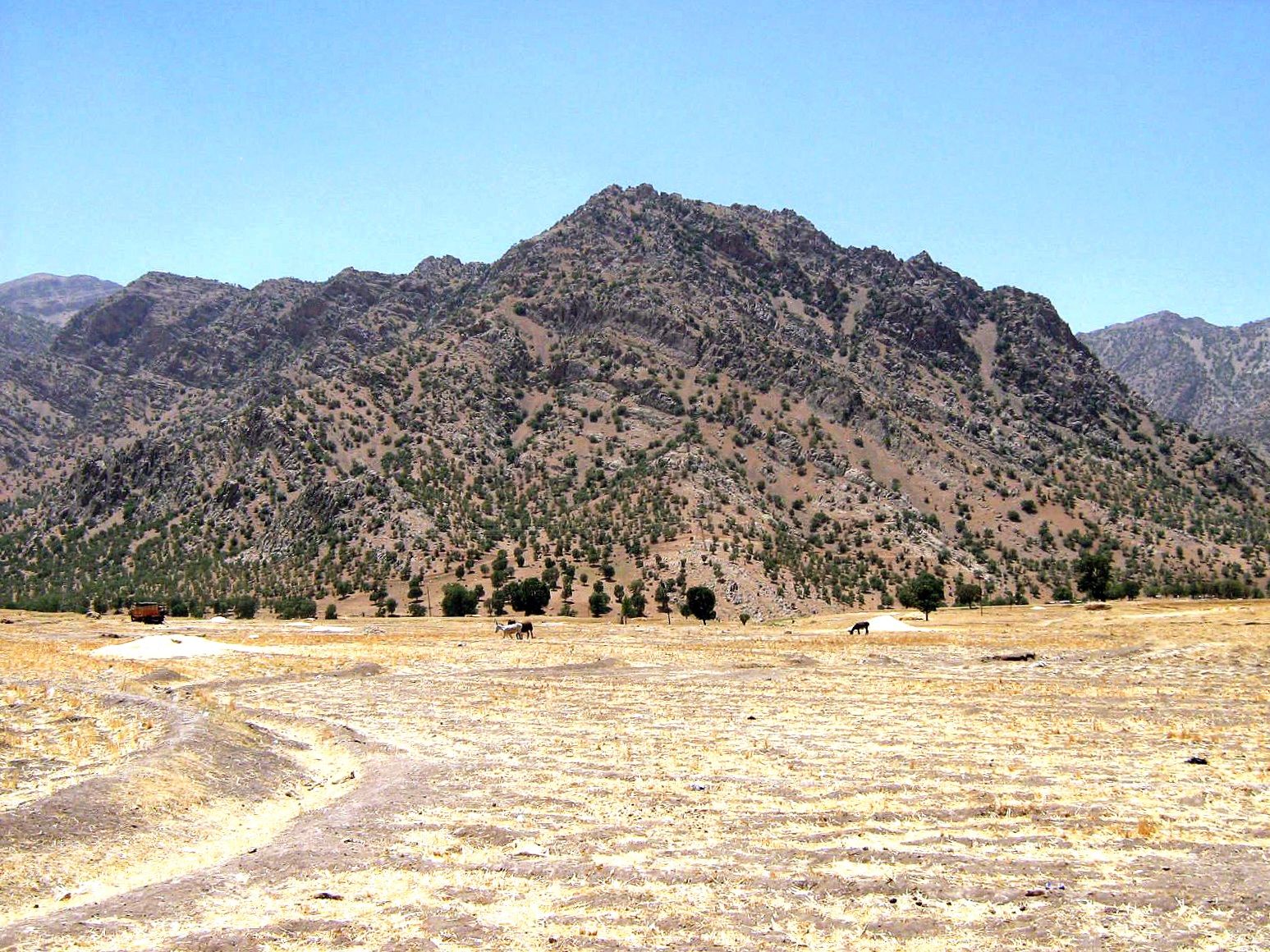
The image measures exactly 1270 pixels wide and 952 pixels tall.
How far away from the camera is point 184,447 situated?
11775 cm

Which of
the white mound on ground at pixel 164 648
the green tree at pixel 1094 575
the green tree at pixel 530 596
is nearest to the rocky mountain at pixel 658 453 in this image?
the green tree at pixel 530 596

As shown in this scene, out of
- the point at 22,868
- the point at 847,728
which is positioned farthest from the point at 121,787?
the point at 847,728

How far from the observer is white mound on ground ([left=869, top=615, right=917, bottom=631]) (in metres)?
54.8

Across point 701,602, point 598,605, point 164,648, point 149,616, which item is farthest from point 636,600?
point 164,648

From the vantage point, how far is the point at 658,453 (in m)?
111

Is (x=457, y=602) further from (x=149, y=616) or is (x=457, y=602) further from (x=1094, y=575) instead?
(x=1094, y=575)

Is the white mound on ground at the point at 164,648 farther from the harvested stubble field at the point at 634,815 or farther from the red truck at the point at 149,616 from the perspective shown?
the red truck at the point at 149,616

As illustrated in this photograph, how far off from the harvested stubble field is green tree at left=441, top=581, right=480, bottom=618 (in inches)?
1892

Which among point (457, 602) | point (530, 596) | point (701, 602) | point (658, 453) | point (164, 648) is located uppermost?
point (658, 453)

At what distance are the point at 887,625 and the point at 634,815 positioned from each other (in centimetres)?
4450

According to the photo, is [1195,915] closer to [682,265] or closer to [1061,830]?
[1061,830]

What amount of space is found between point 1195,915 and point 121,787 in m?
14.0

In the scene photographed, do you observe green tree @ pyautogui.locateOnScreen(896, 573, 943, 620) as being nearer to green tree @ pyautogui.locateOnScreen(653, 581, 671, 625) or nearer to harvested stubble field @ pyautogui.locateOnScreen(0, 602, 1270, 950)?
green tree @ pyautogui.locateOnScreen(653, 581, 671, 625)

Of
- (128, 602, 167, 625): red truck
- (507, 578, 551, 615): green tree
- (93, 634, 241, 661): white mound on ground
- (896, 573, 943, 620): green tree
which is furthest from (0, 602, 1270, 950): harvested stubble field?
(507, 578, 551, 615): green tree
